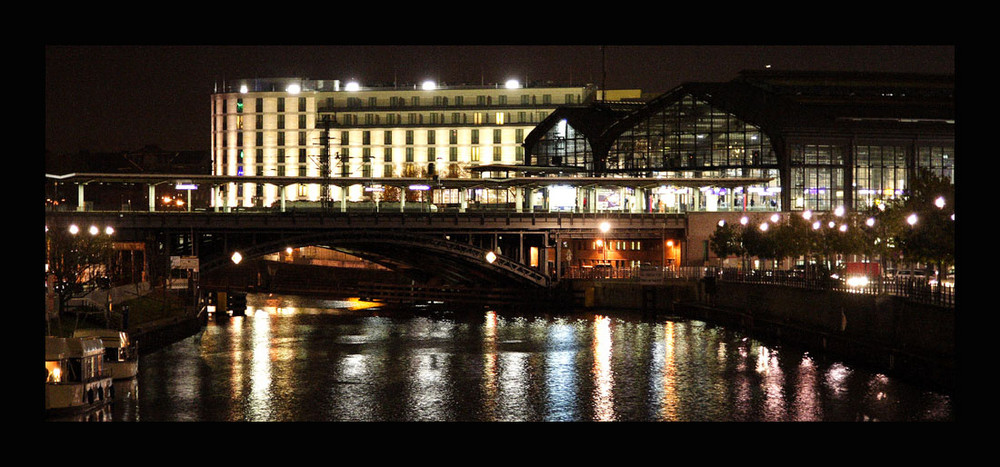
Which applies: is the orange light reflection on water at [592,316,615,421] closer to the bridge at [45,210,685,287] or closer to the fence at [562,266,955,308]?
the fence at [562,266,955,308]

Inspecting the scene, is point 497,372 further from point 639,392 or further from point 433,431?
point 433,431

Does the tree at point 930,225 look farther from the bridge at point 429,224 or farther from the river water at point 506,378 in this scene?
the bridge at point 429,224

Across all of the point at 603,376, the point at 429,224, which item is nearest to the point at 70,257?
the point at 603,376

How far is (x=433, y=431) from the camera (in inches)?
1465

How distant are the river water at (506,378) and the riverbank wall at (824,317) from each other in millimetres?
947

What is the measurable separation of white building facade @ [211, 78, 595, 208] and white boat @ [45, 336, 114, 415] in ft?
365

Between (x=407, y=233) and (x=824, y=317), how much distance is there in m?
33.3

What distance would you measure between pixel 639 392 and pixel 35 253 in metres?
25.2

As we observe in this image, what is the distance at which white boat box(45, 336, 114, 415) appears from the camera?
3850cm

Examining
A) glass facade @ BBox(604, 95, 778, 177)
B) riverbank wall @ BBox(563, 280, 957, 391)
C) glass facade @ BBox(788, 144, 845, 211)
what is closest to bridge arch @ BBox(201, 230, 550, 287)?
riverbank wall @ BBox(563, 280, 957, 391)

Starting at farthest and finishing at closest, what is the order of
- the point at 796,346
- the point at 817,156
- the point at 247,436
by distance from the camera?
the point at 817,156 < the point at 796,346 < the point at 247,436

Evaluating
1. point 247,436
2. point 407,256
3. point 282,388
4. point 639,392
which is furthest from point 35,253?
point 407,256

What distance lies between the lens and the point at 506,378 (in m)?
49.6

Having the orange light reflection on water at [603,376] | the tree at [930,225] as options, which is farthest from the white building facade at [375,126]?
the tree at [930,225]
